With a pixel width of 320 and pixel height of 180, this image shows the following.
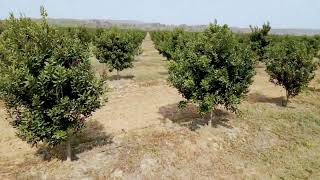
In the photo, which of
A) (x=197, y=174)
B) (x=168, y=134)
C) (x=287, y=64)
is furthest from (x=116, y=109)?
(x=287, y=64)

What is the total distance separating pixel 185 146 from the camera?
20734 mm

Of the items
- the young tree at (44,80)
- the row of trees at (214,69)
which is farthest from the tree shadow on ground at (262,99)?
the young tree at (44,80)

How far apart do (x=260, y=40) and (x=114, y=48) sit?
22584mm

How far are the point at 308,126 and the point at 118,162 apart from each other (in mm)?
14640

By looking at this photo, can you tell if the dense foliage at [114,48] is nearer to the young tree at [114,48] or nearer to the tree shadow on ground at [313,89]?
the young tree at [114,48]

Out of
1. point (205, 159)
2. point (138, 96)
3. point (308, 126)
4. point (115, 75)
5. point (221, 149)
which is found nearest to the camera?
point (205, 159)

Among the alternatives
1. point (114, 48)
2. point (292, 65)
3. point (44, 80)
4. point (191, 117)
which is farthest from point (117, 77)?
point (44, 80)

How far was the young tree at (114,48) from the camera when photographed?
37.4 meters

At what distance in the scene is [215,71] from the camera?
70.5 ft

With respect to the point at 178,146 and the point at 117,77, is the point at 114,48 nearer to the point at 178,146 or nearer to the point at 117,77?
the point at 117,77

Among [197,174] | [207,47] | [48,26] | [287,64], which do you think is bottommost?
[197,174]

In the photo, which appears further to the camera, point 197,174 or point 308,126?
point 308,126

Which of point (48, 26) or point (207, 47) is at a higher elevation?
point (48, 26)

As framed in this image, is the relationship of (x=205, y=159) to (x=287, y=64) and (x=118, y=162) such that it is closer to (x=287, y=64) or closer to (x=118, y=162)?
(x=118, y=162)
